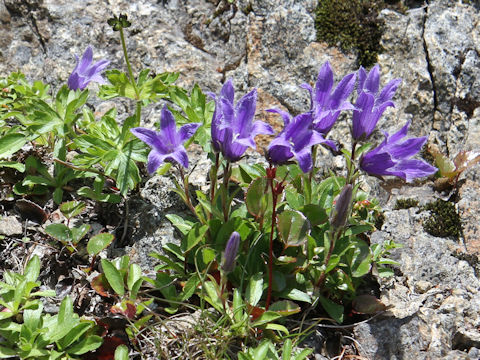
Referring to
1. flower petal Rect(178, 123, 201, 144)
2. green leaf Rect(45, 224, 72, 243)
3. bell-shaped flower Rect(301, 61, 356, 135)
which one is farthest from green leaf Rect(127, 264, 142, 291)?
bell-shaped flower Rect(301, 61, 356, 135)

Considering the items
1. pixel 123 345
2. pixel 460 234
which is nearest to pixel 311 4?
pixel 460 234

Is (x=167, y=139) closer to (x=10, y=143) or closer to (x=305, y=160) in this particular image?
(x=305, y=160)

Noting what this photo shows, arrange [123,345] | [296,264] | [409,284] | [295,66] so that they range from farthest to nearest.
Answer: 1. [295,66]
2. [409,284]
3. [296,264]
4. [123,345]

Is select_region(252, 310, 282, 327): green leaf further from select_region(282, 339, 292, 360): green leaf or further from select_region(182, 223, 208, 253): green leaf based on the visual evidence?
select_region(182, 223, 208, 253): green leaf

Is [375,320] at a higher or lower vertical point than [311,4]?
lower

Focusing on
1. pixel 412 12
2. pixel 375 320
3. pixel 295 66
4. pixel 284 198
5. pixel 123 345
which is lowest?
pixel 375 320

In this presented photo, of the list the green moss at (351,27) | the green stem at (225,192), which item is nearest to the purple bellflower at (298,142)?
the green stem at (225,192)

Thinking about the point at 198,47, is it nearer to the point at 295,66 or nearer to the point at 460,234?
the point at 295,66

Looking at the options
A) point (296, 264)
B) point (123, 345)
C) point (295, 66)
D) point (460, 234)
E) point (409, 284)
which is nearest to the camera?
point (123, 345)
